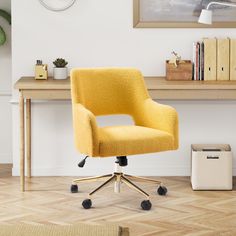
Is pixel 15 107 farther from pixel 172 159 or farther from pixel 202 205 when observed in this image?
pixel 202 205

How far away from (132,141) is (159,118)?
35 centimetres

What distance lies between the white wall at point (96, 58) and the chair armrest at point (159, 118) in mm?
538

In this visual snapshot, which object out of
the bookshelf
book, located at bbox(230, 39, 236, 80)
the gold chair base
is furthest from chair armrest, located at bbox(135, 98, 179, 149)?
book, located at bbox(230, 39, 236, 80)

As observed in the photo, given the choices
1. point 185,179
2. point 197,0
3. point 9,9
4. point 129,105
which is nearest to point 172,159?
point 185,179

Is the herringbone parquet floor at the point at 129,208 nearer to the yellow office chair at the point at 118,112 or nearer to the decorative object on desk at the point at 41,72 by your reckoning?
the yellow office chair at the point at 118,112

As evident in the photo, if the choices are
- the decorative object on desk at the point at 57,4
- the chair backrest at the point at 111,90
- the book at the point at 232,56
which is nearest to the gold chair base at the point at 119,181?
the chair backrest at the point at 111,90

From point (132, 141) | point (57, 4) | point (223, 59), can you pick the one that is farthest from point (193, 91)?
point (57, 4)

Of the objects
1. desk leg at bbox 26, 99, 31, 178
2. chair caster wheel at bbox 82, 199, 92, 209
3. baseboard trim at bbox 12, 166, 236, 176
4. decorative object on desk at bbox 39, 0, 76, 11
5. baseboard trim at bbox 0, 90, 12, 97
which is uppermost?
decorative object on desk at bbox 39, 0, 76, 11

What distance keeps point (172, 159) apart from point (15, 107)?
126 centimetres

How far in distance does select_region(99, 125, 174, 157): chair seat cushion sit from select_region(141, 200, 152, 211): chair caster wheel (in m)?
0.32

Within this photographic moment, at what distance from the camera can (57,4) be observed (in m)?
5.43

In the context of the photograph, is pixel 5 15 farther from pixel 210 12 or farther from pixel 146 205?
pixel 146 205

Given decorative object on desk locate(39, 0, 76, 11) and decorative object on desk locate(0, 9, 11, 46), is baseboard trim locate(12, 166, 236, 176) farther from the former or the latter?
decorative object on desk locate(39, 0, 76, 11)

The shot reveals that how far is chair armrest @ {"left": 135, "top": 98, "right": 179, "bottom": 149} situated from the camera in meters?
4.76
